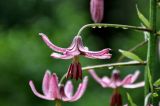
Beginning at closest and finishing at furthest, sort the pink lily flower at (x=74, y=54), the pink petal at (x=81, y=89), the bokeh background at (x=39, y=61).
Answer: the pink lily flower at (x=74, y=54) → the pink petal at (x=81, y=89) → the bokeh background at (x=39, y=61)

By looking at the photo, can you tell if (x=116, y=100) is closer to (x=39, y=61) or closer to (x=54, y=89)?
(x=54, y=89)

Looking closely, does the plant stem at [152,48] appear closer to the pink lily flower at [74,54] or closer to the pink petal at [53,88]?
the pink lily flower at [74,54]

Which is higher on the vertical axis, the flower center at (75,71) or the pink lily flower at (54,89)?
the flower center at (75,71)

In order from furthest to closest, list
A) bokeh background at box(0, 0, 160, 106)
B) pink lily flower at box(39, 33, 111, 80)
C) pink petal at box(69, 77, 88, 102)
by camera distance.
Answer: bokeh background at box(0, 0, 160, 106)
pink petal at box(69, 77, 88, 102)
pink lily flower at box(39, 33, 111, 80)

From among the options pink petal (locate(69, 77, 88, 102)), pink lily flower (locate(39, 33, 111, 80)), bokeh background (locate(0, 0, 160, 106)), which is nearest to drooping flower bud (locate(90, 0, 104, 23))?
pink lily flower (locate(39, 33, 111, 80))

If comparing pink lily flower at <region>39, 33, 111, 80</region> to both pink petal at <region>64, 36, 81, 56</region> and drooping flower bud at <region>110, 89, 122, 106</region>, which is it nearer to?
pink petal at <region>64, 36, 81, 56</region>

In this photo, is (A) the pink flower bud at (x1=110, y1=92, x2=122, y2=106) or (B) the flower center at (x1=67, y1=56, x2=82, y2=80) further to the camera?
(A) the pink flower bud at (x1=110, y1=92, x2=122, y2=106)

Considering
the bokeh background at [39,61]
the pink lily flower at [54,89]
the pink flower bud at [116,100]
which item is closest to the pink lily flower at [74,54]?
the pink lily flower at [54,89]

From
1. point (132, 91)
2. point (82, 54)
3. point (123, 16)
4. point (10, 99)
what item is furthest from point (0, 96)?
point (123, 16)
